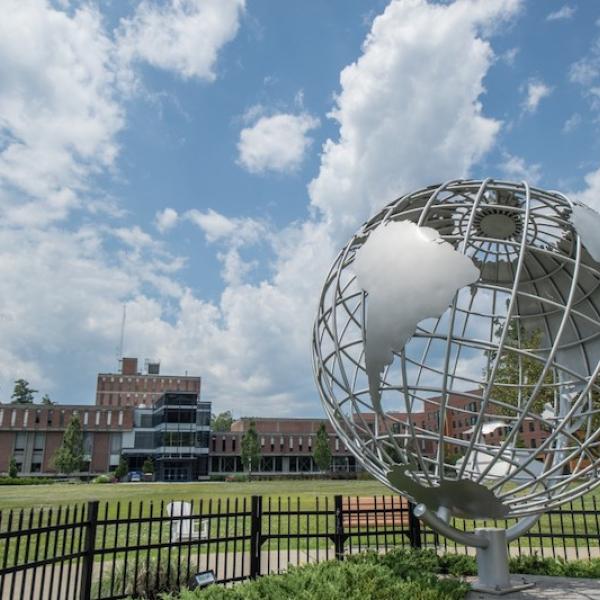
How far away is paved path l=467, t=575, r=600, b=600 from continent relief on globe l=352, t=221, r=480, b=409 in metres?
3.38

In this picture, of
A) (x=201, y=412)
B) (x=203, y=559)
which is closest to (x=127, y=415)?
(x=201, y=412)

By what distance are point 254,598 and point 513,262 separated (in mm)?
6745

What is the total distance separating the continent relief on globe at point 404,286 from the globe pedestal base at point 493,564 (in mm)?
2657

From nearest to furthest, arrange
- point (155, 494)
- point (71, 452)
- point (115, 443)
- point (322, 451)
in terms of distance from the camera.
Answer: point (155, 494) → point (71, 452) → point (322, 451) → point (115, 443)

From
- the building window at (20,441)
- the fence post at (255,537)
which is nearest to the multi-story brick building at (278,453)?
the building window at (20,441)

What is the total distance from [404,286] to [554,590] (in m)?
5.21

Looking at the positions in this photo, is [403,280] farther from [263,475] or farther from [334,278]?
[263,475]

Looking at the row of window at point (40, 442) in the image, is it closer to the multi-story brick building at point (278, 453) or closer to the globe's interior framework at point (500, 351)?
the multi-story brick building at point (278, 453)

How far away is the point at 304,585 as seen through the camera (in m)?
6.82

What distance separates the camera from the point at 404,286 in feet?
20.9

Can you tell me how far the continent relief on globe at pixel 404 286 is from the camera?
625 cm

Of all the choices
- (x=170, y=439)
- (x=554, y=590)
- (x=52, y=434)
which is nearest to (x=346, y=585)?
(x=554, y=590)

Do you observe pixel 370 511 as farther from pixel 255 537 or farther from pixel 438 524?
pixel 438 524

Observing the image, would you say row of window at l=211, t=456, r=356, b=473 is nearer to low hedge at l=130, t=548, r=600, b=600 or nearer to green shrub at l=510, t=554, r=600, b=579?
green shrub at l=510, t=554, r=600, b=579
